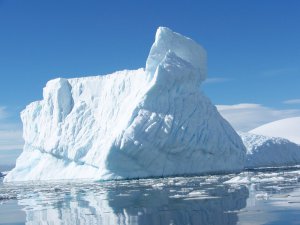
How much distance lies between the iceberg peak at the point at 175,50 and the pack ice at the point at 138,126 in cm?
7

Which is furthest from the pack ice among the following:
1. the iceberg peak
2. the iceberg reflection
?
the iceberg reflection

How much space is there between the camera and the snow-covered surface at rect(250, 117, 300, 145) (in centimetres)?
7712

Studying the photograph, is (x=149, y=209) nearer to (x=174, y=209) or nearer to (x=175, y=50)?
(x=174, y=209)

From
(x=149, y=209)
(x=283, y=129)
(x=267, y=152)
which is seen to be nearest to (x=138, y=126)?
(x=149, y=209)

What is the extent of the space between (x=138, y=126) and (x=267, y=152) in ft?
76.9

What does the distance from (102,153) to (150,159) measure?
370 centimetres

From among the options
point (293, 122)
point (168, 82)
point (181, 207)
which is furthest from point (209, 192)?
point (293, 122)

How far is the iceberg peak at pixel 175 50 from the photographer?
3547 centimetres

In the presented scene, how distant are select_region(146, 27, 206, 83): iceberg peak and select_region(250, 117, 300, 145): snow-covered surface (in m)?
41.7

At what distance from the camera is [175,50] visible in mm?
36594

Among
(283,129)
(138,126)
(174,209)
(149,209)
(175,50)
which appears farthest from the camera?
(283,129)

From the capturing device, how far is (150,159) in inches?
1258

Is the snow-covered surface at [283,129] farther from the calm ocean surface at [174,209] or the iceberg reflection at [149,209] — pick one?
the iceberg reflection at [149,209]

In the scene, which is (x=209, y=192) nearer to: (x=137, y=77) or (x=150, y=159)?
(x=150, y=159)
